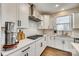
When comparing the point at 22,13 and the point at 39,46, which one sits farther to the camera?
the point at 39,46

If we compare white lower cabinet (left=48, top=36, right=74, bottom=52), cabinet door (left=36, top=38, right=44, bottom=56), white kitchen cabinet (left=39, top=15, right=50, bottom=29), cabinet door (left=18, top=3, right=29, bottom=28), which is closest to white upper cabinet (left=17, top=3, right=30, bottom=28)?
cabinet door (left=18, top=3, right=29, bottom=28)

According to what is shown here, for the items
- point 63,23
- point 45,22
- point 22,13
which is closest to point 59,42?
point 63,23

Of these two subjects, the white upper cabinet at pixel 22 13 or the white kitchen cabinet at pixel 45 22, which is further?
the white kitchen cabinet at pixel 45 22

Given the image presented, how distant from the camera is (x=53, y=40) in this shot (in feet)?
5.91

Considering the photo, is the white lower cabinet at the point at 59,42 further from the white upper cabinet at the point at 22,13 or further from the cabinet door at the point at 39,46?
the white upper cabinet at the point at 22,13

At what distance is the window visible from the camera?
5.67 ft

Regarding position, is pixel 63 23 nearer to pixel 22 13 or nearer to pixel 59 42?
pixel 59 42

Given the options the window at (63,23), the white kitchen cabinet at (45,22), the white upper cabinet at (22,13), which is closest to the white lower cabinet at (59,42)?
the window at (63,23)

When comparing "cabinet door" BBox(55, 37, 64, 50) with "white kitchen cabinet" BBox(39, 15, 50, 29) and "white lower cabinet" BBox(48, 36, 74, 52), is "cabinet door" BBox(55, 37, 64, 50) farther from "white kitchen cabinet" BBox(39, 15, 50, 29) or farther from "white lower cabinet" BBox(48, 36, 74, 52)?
"white kitchen cabinet" BBox(39, 15, 50, 29)

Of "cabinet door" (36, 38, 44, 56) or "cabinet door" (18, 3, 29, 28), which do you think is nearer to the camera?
"cabinet door" (18, 3, 29, 28)

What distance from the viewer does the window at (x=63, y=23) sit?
5.67ft

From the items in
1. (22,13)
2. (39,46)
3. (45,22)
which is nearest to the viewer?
(22,13)

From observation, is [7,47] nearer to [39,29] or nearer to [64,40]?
[39,29]

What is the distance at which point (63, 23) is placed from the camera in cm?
178
